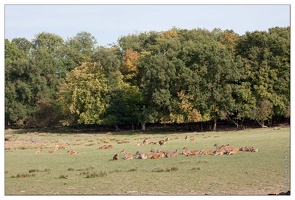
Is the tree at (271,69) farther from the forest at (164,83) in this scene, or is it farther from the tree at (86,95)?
the tree at (86,95)

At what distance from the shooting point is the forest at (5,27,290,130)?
5569 cm

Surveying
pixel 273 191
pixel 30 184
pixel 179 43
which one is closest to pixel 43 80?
pixel 179 43

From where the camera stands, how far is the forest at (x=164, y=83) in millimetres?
55688

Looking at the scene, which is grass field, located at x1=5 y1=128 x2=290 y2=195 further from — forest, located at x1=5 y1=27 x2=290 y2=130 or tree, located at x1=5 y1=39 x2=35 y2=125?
tree, located at x1=5 y1=39 x2=35 y2=125

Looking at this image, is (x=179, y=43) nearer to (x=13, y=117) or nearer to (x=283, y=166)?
(x=13, y=117)

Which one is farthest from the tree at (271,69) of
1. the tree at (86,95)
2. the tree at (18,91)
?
the tree at (18,91)

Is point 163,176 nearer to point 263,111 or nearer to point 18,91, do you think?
point 263,111

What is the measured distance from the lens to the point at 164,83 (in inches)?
2349

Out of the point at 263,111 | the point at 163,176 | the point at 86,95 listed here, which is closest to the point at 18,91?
the point at 86,95

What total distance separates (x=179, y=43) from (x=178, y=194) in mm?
54579

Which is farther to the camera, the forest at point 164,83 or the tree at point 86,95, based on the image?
the tree at point 86,95

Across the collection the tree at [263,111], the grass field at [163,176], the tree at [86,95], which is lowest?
the grass field at [163,176]

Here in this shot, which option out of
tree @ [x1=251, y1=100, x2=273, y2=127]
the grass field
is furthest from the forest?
the grass field

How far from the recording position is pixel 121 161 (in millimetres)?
24547
